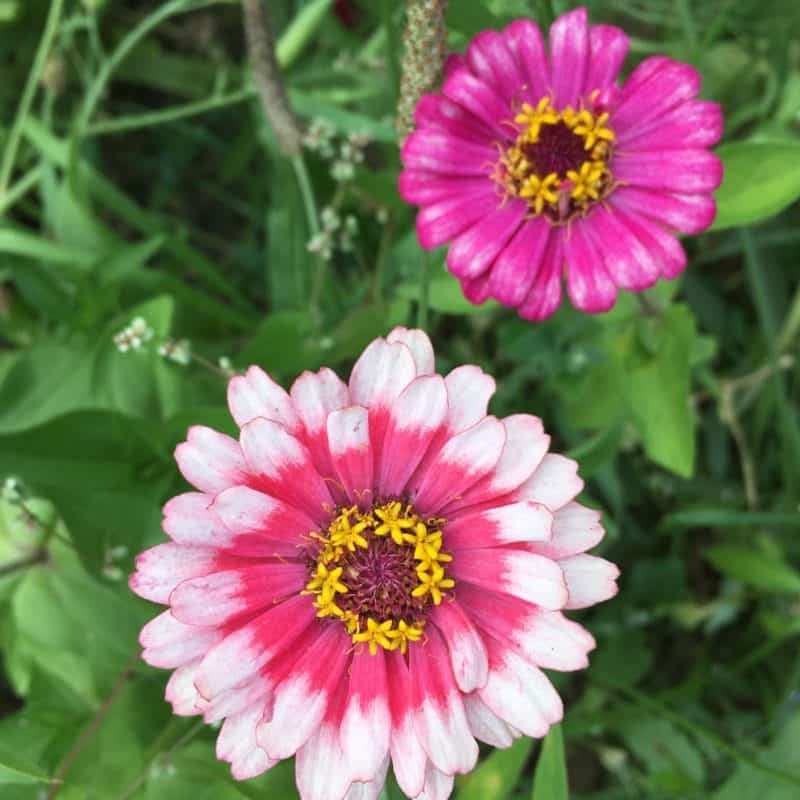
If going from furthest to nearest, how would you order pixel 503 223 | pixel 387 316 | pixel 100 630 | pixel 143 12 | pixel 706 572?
pixel 143 12 → pixel 706 572 → pixel 387 316 → pixel 100 630 → pixel 503 223

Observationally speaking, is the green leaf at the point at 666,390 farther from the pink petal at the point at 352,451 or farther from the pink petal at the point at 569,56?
the pink petal at the point at 352,451

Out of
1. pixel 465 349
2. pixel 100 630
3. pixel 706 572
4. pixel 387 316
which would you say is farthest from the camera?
pixel 706 572

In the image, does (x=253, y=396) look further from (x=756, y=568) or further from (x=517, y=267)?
(x=756, y=568)

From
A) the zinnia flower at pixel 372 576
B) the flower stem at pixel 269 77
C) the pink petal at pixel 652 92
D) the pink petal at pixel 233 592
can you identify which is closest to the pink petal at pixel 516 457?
the zinnia flower at pixel 372 576

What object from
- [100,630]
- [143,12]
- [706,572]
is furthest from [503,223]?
[143,12]

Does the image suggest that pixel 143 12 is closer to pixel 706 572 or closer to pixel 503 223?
pixel 503 223

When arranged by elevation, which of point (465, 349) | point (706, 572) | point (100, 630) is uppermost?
point (465, 349)

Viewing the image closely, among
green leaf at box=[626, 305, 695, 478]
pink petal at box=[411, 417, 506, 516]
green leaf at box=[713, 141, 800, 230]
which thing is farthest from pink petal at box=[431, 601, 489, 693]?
green leaf at box=[713, 141, 800, 230]
